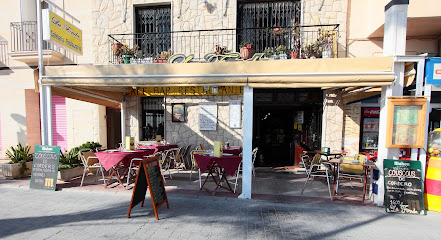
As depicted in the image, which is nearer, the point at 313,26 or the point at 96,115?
the point at 313,26

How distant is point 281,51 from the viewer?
7.34 metres

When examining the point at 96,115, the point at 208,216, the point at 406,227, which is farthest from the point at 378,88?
the point at 96,115

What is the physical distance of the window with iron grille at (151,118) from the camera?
880 cm

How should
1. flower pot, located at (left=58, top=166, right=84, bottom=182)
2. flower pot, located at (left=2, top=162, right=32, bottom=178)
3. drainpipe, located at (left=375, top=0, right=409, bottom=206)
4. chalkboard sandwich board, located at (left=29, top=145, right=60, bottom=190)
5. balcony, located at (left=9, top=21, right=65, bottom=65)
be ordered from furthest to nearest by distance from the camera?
1. balcony, located at (left=9, top=21, right=65, bottom=65)
2. flower pot, located at (left=2, top=162, right=32, bottom=178)
3. flower pot, located at (left=58, top=166, right=84, bottom=182)
4. chalkboard sandwich board, located at (left=29, top=145, right=60, bottom=190)
5. drainpipe, located at (left=375, top=0, right=409, bottom=206)

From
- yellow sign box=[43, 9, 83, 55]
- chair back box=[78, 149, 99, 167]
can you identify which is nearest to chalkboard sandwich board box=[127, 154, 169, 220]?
chair back box=[78, 149, 99, 167]

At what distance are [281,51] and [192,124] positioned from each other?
409cm

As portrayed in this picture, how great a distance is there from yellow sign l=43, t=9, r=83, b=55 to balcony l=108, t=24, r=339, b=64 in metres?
1.92

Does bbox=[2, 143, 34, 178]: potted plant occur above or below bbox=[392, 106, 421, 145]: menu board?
below

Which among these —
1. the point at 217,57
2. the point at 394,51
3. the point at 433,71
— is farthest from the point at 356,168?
the point at 217,57

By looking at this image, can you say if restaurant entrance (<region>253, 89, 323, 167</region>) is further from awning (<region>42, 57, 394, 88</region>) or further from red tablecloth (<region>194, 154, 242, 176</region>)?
red tablecloth (<region>194, 154, 242, 176</region>)

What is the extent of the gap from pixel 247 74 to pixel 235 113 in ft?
11.9

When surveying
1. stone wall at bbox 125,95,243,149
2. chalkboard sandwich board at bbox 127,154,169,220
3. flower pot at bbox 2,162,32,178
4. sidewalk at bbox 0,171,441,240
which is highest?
stone wall at bbox 125,95,243,149

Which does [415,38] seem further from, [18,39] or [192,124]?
[18,39]

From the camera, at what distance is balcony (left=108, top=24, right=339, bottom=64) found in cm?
743
